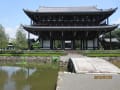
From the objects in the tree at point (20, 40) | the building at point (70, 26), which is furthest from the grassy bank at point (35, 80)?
the tree at point (20, 40)

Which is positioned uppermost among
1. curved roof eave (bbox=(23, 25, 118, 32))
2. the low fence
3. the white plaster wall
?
curved roof eave (bbox=(23, 25, 118, 32))

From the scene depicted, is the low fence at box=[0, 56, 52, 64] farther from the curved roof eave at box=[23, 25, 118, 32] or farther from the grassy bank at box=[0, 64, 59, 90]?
the grassy bank at box=[0, 64, 59, 90]

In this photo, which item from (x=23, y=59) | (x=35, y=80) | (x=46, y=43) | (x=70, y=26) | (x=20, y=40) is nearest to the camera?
(x=35, y=80)

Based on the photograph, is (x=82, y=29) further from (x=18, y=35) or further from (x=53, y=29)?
(x=18, y=35)

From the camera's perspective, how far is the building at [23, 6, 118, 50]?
44.7m

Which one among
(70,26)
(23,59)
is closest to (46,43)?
(70,26)

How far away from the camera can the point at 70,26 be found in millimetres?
45719

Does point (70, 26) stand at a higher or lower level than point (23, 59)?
higher

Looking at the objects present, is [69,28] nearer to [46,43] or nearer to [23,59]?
[46,43]

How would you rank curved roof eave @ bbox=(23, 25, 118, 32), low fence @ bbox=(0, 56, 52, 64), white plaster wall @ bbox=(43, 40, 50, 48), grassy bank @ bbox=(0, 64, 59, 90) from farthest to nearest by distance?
white plaster wall @ bbox=(43, 40, 50, 48)
curved roof eave @ bbox=(23, 25, 118, 32)
low fence @ bbox=(0, 56, 52, 64)
grassy bank @ bbox=(0, 64, 59, 90)

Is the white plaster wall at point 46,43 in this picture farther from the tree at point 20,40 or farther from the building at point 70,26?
the tree at point 20,40

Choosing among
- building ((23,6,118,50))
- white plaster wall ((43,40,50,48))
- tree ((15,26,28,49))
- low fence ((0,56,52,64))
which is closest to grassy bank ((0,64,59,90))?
low fence ((0,56,52,64))

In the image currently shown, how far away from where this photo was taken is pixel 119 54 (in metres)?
37.8

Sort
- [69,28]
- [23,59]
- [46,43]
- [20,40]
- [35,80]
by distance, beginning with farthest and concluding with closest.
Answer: [20,40] < [46,43] < [69,28] < [23,59] < [35,80]
